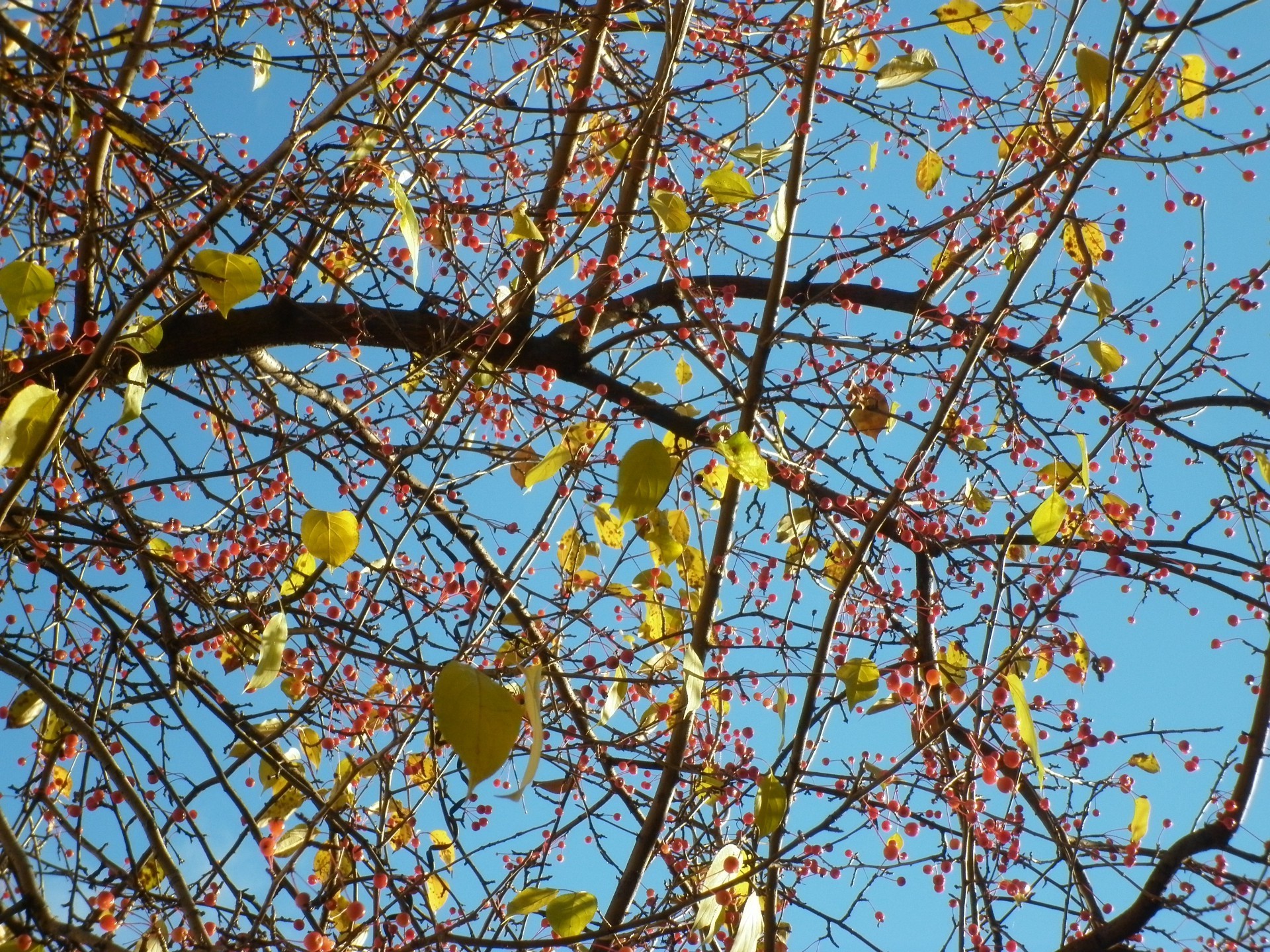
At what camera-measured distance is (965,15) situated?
2217 mm

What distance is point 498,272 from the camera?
2986mm

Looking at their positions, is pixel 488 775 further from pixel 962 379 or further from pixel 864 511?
pixel 864 511

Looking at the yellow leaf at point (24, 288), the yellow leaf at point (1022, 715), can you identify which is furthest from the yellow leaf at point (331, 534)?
the yellow leaf at point (1022, 715)

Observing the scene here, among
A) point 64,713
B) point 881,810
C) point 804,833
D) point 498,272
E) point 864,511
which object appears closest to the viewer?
point 804,833

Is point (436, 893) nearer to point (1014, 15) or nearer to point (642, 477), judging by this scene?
point (642, 477)

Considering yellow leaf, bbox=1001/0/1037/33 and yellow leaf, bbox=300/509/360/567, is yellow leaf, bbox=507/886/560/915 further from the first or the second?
yellow leaf, bbox=1001/0/1037/33

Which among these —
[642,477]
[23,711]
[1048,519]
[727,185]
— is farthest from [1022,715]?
[23,711]

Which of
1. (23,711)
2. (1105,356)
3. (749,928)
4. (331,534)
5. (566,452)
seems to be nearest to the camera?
(749,928)

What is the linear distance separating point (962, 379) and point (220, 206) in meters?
1.10

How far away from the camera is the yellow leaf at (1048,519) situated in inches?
64.3

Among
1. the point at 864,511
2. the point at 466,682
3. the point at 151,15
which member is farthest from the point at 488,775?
the point at 151,15

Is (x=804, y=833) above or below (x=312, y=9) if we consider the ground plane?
below

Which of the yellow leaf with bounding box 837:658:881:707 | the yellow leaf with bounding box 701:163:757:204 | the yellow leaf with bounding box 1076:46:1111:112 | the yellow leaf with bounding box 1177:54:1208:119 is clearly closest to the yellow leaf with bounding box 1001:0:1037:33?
the yellow leaf with bounding box 1177:54:1208:119

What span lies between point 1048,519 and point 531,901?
103 cm
